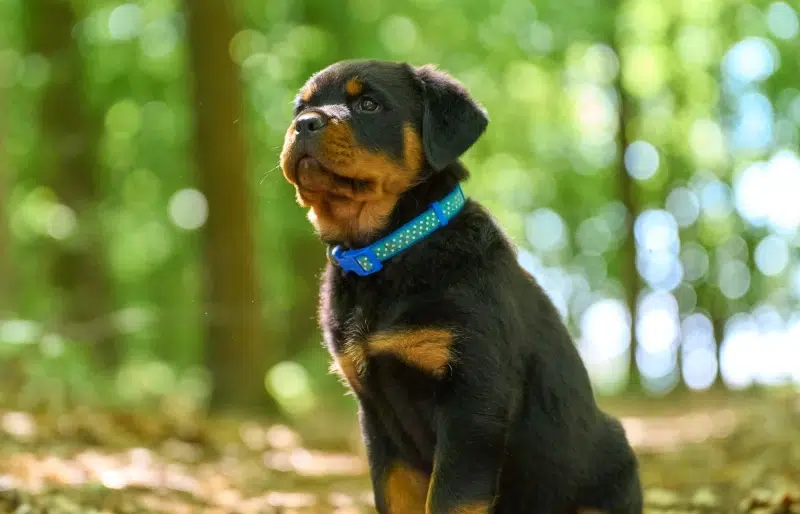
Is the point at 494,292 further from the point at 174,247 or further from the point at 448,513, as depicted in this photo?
the point at 174,247

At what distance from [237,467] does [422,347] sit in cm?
360

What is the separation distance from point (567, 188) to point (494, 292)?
1945 cm

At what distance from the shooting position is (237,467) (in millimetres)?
6430

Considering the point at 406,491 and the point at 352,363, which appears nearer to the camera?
the point at 352,363

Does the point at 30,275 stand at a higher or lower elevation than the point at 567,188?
lower

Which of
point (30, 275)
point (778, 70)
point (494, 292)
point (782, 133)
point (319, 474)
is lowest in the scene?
point (319, 474)

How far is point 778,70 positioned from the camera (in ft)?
59.4

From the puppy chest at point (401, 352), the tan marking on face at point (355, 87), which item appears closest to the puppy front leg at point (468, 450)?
the puppy chest at point (401, 352)

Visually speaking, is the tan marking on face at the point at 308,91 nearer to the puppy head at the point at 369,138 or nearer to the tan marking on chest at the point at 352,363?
the puppy head at the point at 369,138

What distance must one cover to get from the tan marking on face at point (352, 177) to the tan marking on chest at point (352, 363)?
531 millimetres

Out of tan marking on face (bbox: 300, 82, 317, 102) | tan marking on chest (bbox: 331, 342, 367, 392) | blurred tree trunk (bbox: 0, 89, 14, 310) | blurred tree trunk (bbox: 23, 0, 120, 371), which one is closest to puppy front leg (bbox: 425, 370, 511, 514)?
tan marking on chest (bbox: 331, 342, 367, 392)

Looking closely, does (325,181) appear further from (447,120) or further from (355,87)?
(447,120)

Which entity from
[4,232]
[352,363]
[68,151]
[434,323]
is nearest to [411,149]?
[434,323]

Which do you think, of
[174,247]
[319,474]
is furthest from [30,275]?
[319,474]
